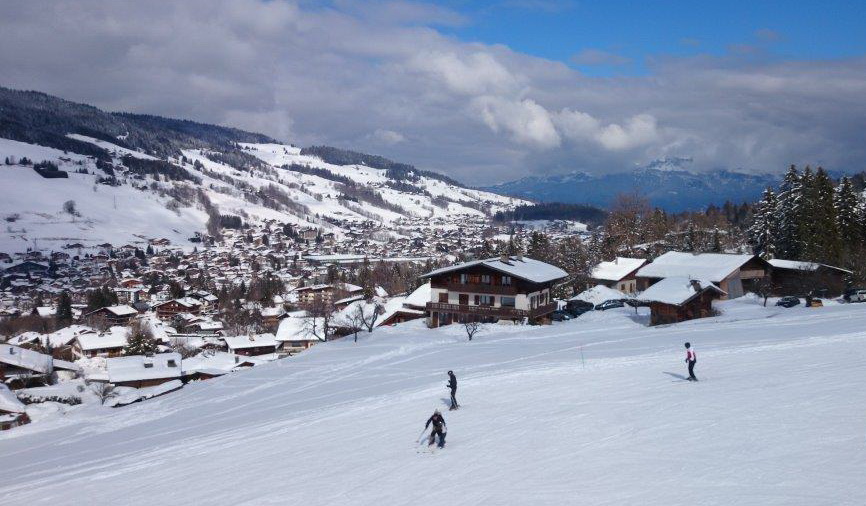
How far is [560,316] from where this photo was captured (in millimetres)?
50406

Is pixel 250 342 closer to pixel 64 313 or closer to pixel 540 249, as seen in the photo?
pixel 540 249

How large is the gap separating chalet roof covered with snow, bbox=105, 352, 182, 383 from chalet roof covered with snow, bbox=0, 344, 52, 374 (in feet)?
31.7

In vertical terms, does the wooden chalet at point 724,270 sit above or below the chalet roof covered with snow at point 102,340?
above

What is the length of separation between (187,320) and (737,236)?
3752 inches

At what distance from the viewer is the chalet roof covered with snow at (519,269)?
51281 millimetres

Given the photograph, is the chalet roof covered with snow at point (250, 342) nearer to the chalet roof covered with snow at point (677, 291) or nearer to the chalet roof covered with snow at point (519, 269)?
the chalet roof covered with snow at point (519, 269)

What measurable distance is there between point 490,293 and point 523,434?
36621 mm

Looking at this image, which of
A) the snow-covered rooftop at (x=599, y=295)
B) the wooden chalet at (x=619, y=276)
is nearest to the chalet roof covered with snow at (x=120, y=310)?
the snow-covered rooftop at (x=599, y=295)

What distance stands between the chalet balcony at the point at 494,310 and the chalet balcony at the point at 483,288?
1393 mm

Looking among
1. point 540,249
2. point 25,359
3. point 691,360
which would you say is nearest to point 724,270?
point 540,249

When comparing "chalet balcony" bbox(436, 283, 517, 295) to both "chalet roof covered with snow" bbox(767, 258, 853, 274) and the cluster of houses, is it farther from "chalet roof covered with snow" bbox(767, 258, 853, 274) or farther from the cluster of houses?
"chalet roof covered with snow" bbox(767, 258, 853, 274)

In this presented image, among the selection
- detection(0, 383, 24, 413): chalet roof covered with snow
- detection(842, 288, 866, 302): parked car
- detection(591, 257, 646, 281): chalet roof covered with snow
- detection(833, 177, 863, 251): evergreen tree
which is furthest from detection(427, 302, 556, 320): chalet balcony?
detection(0, 383, 24, 413): chalet roof covered with snow

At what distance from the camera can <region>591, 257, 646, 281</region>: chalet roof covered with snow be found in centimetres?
6694

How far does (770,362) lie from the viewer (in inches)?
867
